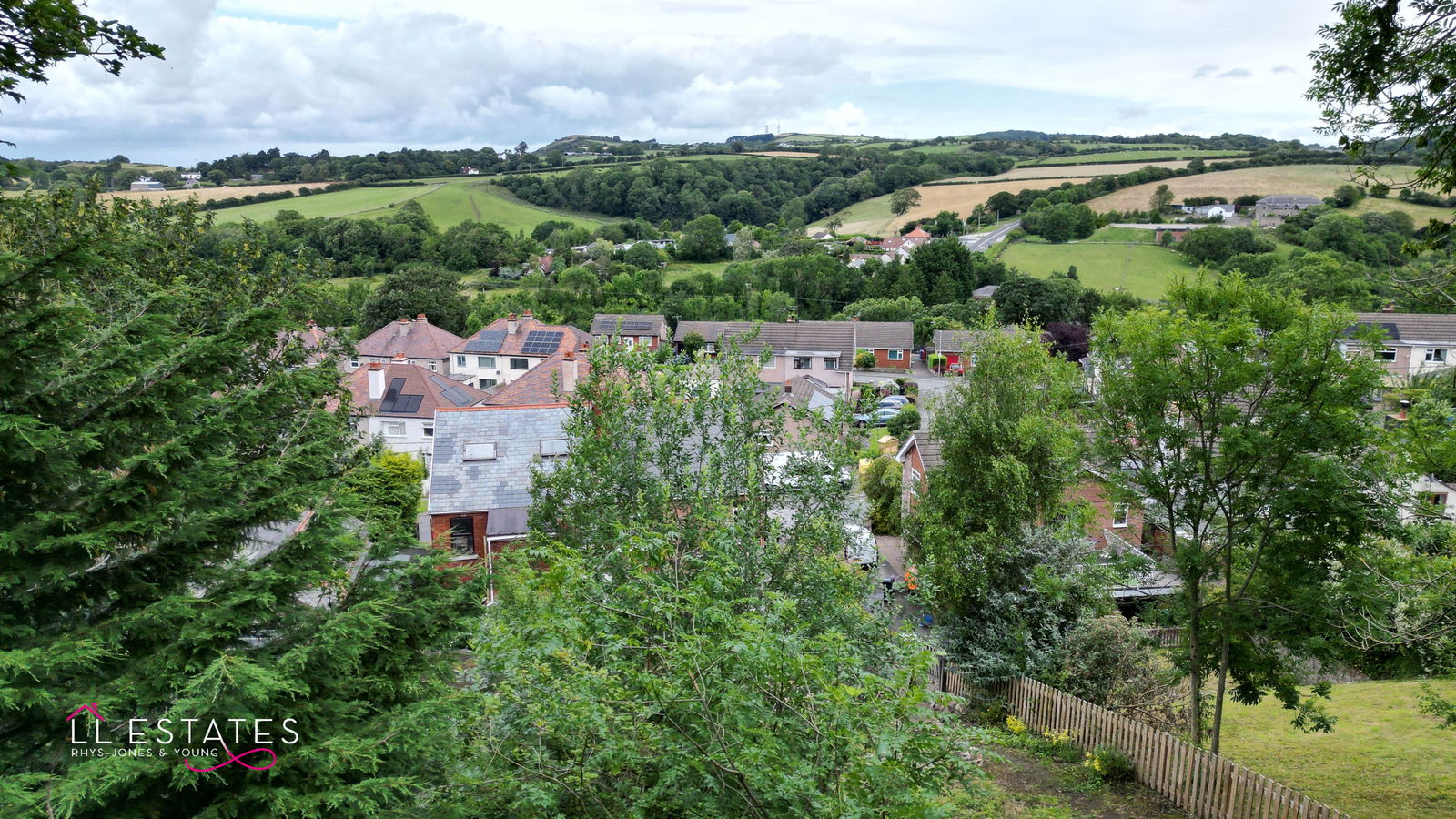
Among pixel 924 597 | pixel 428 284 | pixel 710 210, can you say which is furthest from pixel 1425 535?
pixel 710 210

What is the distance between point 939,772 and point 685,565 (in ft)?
13.7

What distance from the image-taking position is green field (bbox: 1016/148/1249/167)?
137125 mm

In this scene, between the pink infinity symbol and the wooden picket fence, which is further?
the wooden picket fence

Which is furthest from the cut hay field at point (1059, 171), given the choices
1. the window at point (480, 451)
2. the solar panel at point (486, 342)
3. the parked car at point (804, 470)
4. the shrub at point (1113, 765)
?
the parked car at point (804, 470)

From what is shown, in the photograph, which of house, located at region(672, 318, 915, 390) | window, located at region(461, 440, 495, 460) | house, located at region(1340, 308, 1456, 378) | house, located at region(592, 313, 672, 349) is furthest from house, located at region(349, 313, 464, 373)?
house, located at region(1340, 308, 1456, 378)

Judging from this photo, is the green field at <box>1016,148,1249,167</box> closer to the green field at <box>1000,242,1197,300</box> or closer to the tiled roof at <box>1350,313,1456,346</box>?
the green field at <box>1000,242,1197,300</box>

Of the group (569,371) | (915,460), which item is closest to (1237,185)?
(915,460)

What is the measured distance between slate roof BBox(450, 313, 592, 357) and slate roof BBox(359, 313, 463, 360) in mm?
1164

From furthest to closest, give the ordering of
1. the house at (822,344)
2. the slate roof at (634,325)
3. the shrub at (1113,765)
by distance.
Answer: the slate roof at (634,325) < the house at (822,344) < the shrub at (1113,765)

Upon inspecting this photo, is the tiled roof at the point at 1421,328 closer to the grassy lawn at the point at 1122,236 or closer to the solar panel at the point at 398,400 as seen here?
the grassy lawn at the point at 1122,236

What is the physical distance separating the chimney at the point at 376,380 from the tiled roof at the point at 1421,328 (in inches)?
2367

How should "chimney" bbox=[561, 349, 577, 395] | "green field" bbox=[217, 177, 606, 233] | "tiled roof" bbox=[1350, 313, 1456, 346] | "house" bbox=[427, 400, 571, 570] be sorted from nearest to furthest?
"house" bbox=[427, 400, 571, 570], "chimney" bbox=[561, 349, 577, 395], "tiled roof" bbox=[1350, 313, 1456, 346], "green field" bbox=[217, 177, 606, 233]

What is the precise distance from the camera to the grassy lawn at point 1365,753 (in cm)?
1147

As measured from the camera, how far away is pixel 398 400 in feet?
126
